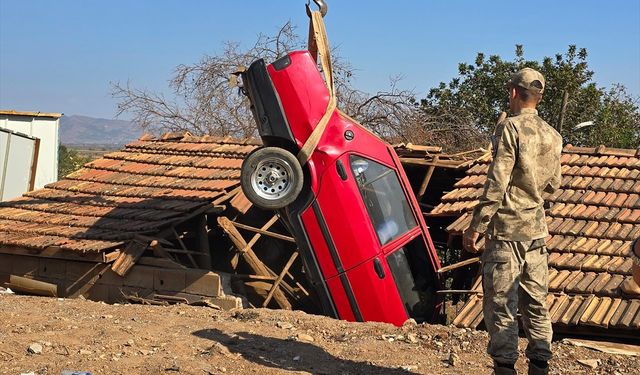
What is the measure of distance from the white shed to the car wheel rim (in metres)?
11.9

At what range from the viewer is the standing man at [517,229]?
5285 mm

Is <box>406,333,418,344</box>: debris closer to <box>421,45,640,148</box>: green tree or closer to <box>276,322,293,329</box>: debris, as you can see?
<box>276,322,293,329</box>: debris

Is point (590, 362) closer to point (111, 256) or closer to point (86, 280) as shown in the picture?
point (111, 256)

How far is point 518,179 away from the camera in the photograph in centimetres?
543

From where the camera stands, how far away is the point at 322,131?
8797 millimetres

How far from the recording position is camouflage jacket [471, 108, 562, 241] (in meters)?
5.27

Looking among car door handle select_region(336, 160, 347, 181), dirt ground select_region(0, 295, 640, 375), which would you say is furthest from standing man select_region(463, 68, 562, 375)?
car door handle select_region(336, 160, 347, 181)

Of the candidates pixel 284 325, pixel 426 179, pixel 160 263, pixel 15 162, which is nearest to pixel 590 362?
pixel 284 325

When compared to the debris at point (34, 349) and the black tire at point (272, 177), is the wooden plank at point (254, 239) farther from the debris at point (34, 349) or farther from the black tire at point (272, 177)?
the debris at point (34, 349)

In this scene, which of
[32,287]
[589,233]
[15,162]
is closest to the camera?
[589,233]

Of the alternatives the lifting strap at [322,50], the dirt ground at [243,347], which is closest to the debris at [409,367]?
the dirt ground at [243,347]

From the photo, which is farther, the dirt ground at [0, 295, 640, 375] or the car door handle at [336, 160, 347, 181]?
the car door handle at [336, 160, 347, 181]

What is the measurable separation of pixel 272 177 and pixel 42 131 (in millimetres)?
13000

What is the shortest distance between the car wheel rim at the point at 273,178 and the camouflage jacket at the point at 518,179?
11.7ft
